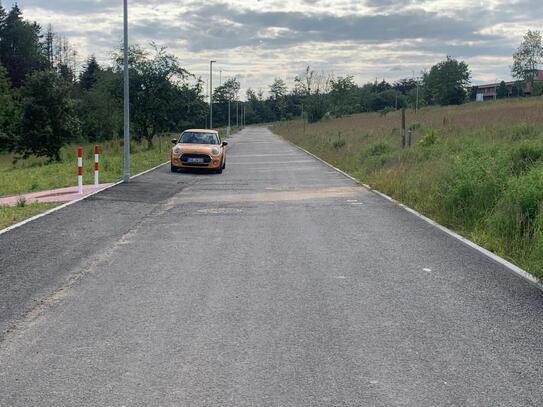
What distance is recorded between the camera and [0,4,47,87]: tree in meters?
78.4

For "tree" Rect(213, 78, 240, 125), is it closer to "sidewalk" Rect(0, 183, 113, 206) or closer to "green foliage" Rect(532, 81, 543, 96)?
"green foliage" Rect(532, 81, 543, 96)

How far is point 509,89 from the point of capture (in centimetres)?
12444

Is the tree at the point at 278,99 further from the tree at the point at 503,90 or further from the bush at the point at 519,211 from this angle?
the bush at the point at 519,211

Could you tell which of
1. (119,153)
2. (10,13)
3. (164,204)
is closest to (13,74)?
(10,13)

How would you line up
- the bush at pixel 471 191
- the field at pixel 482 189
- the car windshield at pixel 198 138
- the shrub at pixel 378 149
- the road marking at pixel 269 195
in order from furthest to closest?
the shrub at pixel 378 149
the car windshield at pixel 198 138
the road marking at pixel 269 195
the bush at pixel 471 191
the field at pixel 482 189

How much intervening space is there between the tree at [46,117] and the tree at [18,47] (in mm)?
A: 45152

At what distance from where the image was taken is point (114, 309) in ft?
18.3

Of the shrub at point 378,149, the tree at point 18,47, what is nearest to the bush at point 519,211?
the shrub at point 378,149

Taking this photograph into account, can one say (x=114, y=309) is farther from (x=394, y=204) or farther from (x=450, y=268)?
(x=394, y=204)

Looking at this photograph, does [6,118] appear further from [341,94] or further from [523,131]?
Result: [341,94]

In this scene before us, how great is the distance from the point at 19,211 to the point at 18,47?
258 ft

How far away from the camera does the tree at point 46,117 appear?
36.1 m

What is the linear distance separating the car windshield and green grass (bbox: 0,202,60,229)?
37.4 feet

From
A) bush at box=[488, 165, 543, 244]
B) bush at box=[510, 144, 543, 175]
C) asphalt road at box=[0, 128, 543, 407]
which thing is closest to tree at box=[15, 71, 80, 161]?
asphalt road at box=[0, 128, 543, 407]
